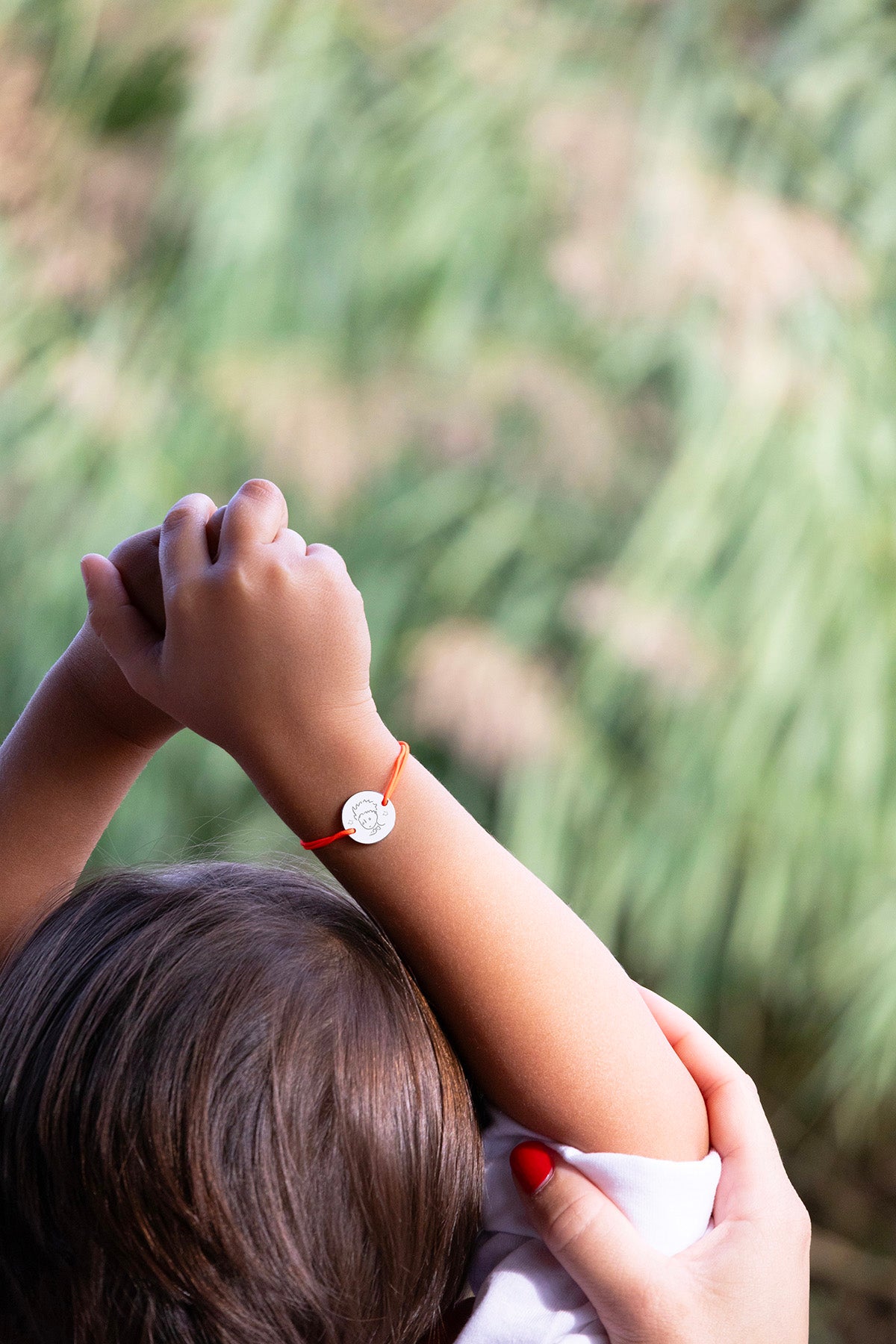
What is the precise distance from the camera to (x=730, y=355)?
32.3 inches

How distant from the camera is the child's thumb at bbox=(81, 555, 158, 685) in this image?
299 millimetres

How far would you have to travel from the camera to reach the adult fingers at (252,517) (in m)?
0.27

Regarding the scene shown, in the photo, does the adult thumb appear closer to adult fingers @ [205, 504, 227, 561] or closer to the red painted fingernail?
the red painted fingernail

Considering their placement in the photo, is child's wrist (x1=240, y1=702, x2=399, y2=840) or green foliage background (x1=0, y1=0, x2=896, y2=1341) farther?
green foliage background (x1=0, y1=0, x2=896, y2=1341)

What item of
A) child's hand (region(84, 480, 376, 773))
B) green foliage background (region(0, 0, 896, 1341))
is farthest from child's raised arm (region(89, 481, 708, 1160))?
green foliage background (region(0, 0, 896, 1341))

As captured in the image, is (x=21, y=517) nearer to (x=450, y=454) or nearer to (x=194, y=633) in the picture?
(x=450, y=454)

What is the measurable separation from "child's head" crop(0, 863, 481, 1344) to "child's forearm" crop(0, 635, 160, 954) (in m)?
0.04

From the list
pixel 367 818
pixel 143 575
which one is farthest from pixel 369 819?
pixel 143 575

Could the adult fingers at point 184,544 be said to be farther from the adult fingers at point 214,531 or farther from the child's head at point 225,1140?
the child's head at point 225,1140

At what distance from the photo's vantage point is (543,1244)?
33 centimetres

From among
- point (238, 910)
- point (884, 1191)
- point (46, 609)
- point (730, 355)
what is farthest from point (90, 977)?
point (884, 1191)

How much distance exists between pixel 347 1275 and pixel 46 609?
0.62 m

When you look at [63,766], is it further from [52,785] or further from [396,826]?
[396,826]

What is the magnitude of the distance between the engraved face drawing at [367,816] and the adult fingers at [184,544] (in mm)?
71
